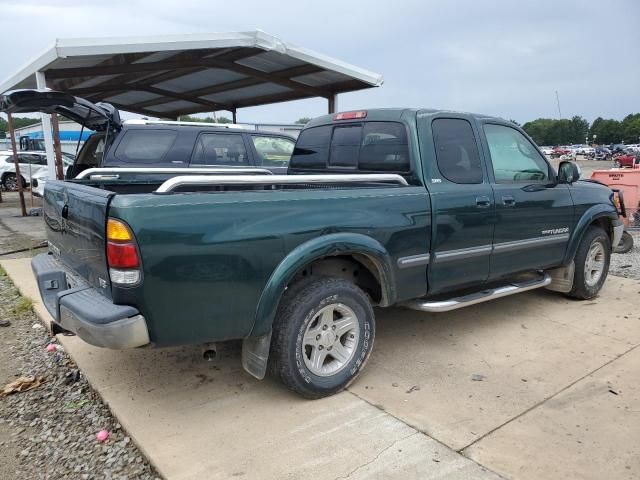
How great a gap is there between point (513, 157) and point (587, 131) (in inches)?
4368

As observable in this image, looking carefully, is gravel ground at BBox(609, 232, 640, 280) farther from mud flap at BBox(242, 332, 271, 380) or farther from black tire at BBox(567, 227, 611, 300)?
mud flap at BBox(242, 332, 271, 380)

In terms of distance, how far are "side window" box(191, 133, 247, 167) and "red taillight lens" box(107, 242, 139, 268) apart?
457 cm

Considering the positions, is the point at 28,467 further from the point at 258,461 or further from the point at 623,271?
the point at 623,271

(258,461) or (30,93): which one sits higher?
(30,93)

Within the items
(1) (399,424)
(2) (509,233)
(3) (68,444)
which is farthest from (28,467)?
(2) (509,233)

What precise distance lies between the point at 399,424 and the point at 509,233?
2034 mm

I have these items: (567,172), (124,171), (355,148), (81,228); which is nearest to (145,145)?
(124,171)

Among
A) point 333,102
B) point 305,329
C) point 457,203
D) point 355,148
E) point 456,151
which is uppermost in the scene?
point 333,102

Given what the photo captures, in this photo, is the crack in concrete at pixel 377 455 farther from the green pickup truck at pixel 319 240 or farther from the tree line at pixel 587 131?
the tree line at pixel 587 131

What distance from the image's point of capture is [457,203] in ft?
12.4

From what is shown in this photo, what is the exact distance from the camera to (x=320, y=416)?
3.07 meters

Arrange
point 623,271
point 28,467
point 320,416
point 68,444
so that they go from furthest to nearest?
point 623,271 < point 320,416 < point 68,444 < point 28,467

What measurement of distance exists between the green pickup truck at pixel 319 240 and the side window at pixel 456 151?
0.01 meters

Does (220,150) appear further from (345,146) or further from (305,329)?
(305,329)
